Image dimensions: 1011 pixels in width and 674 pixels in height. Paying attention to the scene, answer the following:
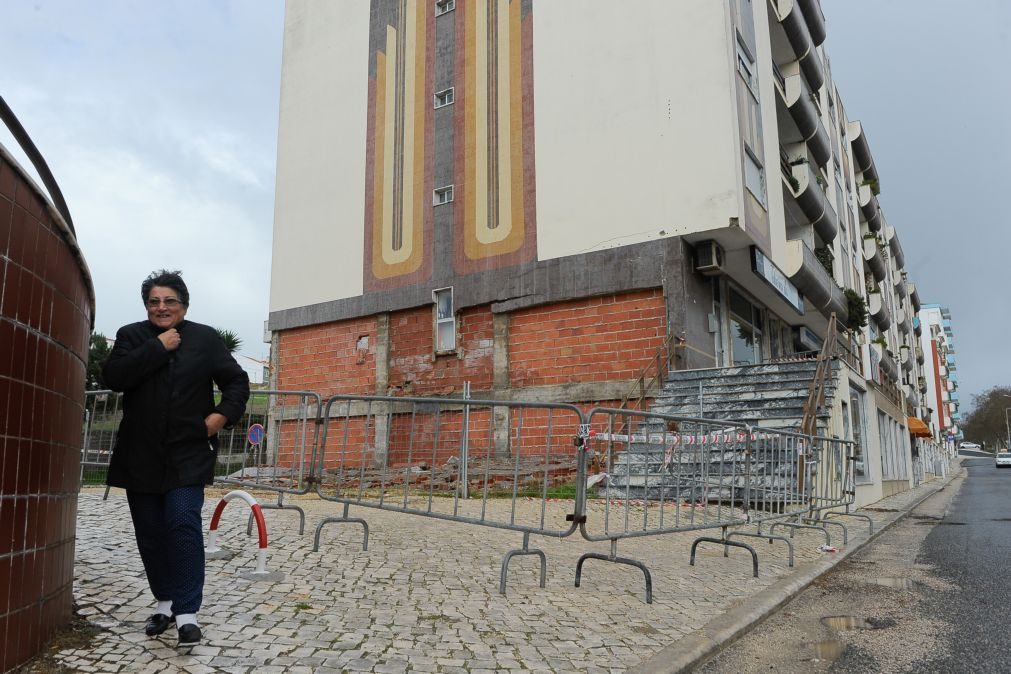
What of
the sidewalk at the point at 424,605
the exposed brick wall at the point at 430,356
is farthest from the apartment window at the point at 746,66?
the sidewalk at the point at 424,605

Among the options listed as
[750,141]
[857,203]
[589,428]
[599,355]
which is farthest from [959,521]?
[857,203]

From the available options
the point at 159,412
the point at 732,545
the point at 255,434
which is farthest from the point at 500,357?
the point at 159,412

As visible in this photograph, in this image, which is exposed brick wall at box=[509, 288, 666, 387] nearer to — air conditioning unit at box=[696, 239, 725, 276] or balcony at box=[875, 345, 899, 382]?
air conditioning unit at box=[696, 239, 725, 276]

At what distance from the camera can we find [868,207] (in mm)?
43219

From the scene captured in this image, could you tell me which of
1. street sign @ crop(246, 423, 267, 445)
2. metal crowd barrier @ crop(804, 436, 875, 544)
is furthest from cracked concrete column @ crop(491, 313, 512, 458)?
street sign @ crop(246, 423, 267, 445)

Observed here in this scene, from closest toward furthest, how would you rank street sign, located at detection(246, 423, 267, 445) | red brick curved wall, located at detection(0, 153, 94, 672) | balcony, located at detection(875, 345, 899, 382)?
red brick curved wall, located at detection(0, 153, 94, 672) → street sign, located at detection(246, 423, 267, 445) → balcony, located at detection(875, 345, 899, 382)

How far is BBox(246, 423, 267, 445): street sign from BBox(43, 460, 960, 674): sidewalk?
0.97 m

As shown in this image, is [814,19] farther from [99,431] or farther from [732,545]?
[99,431]

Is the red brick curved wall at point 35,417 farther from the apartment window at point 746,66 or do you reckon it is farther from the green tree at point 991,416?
the green tree at point 991,416

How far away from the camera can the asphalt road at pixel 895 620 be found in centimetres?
404

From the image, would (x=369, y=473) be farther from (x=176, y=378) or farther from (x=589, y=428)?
(x=176, y=378)

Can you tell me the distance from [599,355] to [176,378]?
1315cm

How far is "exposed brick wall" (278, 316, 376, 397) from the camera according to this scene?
20.4 metres

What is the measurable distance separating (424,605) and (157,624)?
5.32 ft
